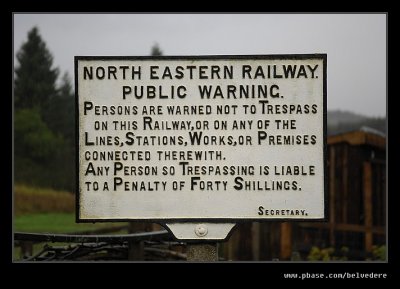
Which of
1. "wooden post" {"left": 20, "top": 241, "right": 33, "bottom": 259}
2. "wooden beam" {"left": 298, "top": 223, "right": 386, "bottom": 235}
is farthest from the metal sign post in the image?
"wooden beam" {"left": 298, "top": 223, "right": 386, "bottom": 235}

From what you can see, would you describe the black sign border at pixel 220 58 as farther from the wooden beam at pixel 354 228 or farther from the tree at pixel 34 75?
the tree at pixel 34 75

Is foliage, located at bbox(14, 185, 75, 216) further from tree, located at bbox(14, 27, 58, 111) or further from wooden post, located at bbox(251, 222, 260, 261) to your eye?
wooden post, located at bbox(251, 222, 260, 261)

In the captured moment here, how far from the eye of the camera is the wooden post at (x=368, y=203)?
1110cm

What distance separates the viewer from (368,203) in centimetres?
1154

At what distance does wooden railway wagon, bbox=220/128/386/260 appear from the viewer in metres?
11.9

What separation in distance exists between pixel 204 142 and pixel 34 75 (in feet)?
144

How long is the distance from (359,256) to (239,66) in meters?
8.10

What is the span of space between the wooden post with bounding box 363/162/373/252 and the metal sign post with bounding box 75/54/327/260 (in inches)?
291

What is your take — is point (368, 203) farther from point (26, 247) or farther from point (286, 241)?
point (26, 247)

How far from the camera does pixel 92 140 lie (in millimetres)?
4512

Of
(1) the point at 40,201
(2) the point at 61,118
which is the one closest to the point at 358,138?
(1) the point at 40,201

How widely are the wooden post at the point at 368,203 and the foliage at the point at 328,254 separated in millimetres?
532

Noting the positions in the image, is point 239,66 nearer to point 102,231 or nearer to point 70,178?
point 102,231

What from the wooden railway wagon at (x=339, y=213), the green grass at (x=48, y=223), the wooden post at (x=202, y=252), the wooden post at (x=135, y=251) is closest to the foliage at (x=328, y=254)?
the wooden railway wagon at (x=339, y=213)
